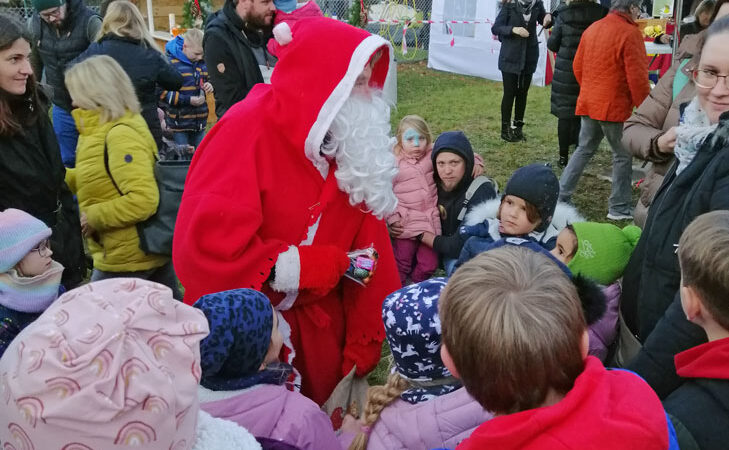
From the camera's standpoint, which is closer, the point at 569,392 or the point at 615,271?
the point at 569,392

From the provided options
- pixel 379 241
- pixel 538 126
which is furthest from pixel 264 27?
pixel 538 126

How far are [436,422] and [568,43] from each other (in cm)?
597

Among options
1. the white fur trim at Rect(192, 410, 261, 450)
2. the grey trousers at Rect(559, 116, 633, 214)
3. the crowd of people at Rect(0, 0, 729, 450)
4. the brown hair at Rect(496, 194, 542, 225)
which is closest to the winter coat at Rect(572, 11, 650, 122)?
the grey trousers at Rect(559, 116, 633, 214)

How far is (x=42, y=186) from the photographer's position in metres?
3.03

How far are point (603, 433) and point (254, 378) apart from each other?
3.18ft

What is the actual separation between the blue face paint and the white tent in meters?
9.45

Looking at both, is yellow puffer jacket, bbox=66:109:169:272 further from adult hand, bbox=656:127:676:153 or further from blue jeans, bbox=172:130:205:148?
blue jeans, bbox=172:130:205:148

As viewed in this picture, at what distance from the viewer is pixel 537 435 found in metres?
1.21

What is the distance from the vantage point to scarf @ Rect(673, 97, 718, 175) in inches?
78.5

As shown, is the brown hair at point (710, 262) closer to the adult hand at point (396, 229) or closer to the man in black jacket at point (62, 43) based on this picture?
the adult hand at point (396, 229)

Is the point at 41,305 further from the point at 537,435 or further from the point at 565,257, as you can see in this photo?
the point at 565,257

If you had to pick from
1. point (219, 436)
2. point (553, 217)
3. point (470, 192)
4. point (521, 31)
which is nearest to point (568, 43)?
point (521, 31)

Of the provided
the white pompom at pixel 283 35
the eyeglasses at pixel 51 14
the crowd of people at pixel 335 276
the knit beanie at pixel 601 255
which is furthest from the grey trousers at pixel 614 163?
the eyeglasses at pixel 51 14

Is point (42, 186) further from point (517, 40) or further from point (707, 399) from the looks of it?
point (517, 40)
